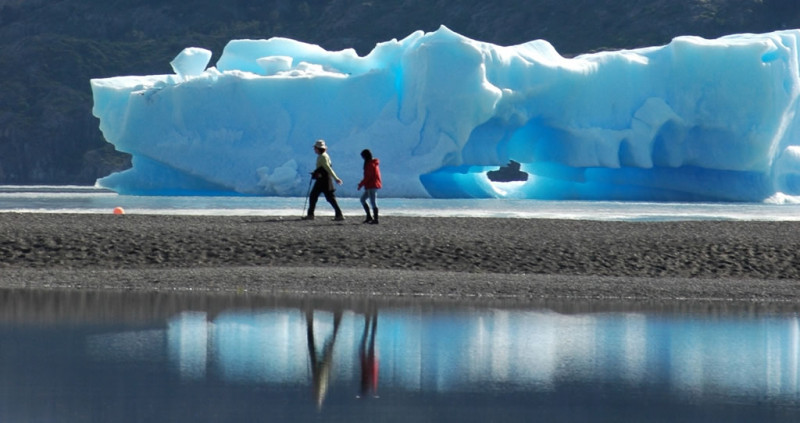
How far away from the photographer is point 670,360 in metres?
6.94

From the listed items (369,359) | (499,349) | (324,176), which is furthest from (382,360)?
(324,176)

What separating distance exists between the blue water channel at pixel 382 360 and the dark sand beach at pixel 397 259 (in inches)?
30.3

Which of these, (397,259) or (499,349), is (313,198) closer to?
(397,259)

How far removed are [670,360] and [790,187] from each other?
20232mm

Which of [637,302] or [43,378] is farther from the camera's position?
[637,302]

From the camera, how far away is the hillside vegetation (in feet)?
172

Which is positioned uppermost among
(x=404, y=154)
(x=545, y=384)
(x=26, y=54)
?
(x=26, y=54)

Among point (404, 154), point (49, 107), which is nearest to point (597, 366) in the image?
point (404, 154)

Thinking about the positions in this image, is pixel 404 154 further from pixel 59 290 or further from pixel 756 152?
pixel 59 290

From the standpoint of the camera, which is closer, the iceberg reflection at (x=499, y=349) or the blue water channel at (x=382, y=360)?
the blue water channel at (x=382, y=360)

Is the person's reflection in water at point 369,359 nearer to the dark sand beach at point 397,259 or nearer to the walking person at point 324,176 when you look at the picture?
the dark sand beach at point 397,259

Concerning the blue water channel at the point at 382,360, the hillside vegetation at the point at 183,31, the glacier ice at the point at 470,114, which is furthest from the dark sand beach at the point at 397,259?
the hillside vegetation at the point at 183,31

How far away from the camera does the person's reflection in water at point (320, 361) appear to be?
586 cm

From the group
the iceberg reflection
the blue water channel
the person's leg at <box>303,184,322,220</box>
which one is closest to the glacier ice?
the person's leg at <box>303,184,322,220</box>
